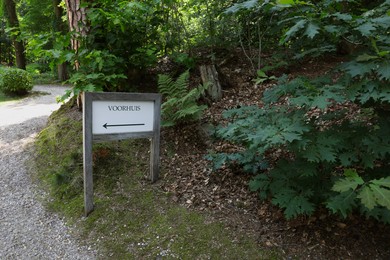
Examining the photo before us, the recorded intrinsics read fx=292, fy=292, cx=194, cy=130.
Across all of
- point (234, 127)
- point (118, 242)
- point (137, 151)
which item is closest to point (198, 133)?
point (137, 151)

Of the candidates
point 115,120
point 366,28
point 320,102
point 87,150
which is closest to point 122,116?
point 115,120

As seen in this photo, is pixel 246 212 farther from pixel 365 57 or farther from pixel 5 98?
pixel 5 98

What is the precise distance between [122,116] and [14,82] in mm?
10094

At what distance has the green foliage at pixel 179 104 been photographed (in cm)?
409

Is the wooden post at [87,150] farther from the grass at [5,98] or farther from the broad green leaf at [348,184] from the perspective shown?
the grass at [5,98]

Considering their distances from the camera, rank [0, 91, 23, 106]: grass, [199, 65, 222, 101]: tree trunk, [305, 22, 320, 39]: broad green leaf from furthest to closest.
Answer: [0, 91, 23, 106]: grass → [199, 65, 222, 101]: tree trunk → [305, 22, 320, 39]: broad green leaf

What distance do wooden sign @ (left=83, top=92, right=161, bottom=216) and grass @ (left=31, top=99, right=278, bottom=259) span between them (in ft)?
0.97

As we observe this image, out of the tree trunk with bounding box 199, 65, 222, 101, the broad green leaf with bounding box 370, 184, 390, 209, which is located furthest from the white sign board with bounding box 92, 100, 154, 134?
the broad green leaf with bounding box 370, 184, 390, 209

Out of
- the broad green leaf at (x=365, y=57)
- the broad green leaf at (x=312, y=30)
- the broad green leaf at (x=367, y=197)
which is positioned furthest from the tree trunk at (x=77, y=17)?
the broad green leaf at (x=367, y=197)

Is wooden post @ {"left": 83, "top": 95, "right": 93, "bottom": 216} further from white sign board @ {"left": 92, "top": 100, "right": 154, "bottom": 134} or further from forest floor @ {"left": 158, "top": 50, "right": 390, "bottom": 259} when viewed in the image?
forest floor @ {"left": 158, "top": 50, "right": 390, "bottom": 259}

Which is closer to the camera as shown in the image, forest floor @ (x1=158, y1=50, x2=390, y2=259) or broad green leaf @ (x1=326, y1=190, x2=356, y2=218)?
broad green leaf @ (x1=326, y1=190, x2=356, y2=218)

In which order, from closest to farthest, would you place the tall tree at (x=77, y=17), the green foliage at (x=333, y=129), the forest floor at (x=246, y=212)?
the green foliage at (x=333, y=129) < the forest floor at (x=246, y=212) < the tall tree at (x=77, y=17)

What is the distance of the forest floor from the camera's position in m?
2.71

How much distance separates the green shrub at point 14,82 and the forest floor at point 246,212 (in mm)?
9359
